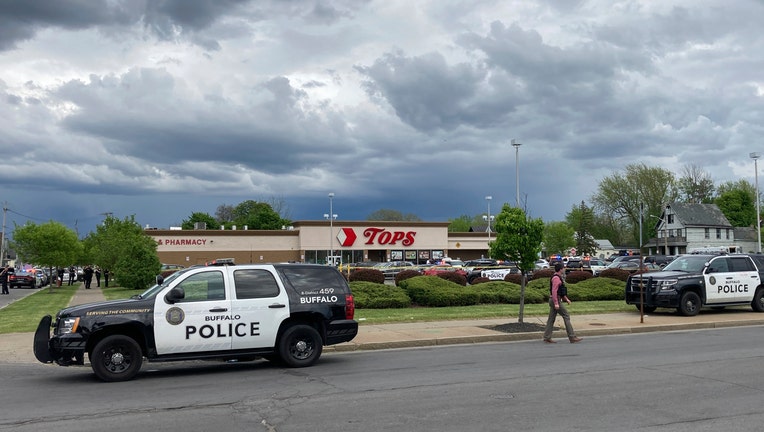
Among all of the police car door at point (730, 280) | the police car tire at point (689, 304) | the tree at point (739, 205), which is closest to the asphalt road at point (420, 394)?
the police car tire at point (689, 304)

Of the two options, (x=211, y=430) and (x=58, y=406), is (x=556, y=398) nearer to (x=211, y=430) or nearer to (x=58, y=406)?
(x=211, y=430)

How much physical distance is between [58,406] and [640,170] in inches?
3902

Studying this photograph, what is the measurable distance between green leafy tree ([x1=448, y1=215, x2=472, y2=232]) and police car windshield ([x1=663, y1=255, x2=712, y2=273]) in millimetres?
112947

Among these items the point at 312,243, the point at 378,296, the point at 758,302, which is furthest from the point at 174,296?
the point at 312,243

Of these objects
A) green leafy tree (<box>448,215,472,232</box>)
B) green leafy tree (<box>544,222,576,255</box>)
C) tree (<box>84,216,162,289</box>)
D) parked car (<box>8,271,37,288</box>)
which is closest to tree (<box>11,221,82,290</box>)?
tree (<box>84,216,162,289</box>)

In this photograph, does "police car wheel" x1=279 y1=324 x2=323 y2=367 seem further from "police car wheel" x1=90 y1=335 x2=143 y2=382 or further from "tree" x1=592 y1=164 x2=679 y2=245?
"tree" x1=592 y1=164 x2=679 y2=245

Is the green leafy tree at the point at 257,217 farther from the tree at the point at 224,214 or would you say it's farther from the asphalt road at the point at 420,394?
the asphalt road at the point at 420,394

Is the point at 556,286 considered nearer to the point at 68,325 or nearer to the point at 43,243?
the point at 68,325

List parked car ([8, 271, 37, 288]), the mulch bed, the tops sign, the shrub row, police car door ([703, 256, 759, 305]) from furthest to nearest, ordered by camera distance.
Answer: the tops sign → parked car ([8, 271, 37, 288]) → the shrub row → police car door ([703, 256, 759, 305]) → the mulch bed

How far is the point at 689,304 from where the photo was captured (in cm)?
2067

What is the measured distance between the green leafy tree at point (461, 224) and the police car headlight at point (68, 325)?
413ft

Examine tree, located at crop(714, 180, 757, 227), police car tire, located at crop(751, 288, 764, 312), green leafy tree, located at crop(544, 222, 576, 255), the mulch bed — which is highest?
tree, located at crop(714, 180, 757, 227)

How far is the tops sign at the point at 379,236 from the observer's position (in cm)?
7225

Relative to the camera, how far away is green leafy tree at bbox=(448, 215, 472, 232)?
137837mm
